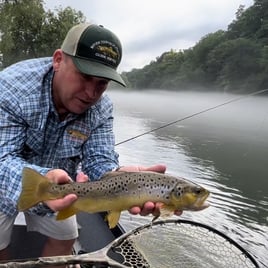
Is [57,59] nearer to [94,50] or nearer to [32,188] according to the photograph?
[94,50]

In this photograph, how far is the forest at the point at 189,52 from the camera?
3056 centimetres

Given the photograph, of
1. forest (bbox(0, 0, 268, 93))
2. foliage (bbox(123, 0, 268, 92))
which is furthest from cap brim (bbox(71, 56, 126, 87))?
foliage (bbox(123, 0, 268, 92))

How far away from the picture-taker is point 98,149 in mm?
2975

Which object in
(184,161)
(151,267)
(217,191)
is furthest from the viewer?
(184,161)

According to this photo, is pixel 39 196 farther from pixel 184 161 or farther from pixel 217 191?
pixel 184 161

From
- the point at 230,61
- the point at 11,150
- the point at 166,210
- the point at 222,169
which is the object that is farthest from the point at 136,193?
the point at 230,61

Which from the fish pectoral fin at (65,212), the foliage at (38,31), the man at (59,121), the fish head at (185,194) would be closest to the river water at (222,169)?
the fish head at (185,194)

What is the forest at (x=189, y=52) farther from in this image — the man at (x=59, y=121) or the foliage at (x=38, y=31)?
the man at (x=59, y=121)

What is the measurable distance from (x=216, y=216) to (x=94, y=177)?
5858 mm

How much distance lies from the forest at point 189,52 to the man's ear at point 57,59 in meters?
5.59

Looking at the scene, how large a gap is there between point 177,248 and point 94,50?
2.58 m

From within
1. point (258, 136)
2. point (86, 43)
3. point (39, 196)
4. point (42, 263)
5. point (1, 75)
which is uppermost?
point (86, 43)

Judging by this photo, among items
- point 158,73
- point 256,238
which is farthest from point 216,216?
point 158,73

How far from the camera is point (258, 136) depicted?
25328mm
